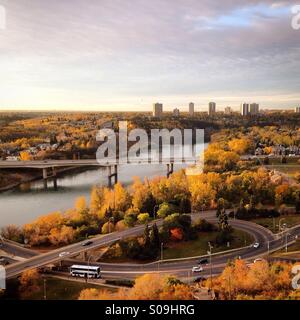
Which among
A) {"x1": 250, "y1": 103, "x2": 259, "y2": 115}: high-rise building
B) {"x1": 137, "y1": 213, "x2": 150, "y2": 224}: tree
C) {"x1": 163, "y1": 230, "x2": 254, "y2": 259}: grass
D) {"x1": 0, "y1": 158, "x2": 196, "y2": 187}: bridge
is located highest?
{"x1": 250, "y1": 103, "x2": 259, "y2": 115}: high-rise building

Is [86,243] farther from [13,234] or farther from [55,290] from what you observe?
[13,234]

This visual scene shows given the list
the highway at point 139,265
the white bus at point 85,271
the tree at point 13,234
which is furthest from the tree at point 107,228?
the white bus at point 85,271

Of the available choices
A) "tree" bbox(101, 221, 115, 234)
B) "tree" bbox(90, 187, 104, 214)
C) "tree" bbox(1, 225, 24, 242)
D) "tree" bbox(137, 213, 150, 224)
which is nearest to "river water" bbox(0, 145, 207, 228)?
"tree" bbox(90, 187, 104, 214)

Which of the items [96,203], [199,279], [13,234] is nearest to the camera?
[199,279]

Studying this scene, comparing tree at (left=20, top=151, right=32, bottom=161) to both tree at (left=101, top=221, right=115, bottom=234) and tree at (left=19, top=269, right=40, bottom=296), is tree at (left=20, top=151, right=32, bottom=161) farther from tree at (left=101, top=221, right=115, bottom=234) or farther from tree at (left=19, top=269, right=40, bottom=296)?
tree at (left=19, top=269, right=40, bottom=296)

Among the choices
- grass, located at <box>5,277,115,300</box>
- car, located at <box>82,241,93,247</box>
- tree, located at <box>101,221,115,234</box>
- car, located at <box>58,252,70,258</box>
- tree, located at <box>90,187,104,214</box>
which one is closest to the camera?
grass, located at <box>5,277,115,300</box>

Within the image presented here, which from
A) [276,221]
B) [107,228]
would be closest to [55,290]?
[107,228]
